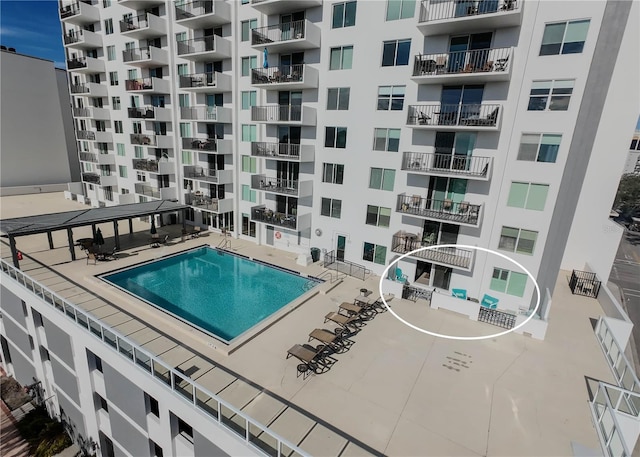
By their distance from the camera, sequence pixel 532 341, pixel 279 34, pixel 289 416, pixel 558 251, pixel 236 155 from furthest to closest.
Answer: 1. pixel 236 155
2. pixel 279 34
3. pixel 558 251
4. pixel 532 341
5. pixel 289 416

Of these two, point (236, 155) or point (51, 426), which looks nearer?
point (51, 426)

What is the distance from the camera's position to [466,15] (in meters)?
14.7

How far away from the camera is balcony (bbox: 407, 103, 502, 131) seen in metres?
15.2

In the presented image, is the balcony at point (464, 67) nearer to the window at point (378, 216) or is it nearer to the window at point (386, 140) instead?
the window at point (386, 140)

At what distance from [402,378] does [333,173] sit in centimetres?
1384

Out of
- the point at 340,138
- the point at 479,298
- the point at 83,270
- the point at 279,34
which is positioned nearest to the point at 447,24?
the point at 340,138

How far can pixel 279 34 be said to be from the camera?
21.6 m

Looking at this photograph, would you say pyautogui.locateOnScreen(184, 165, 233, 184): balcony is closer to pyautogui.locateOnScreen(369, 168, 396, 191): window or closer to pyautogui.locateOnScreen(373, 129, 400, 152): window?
pyautogui.locateOnScreen(369, 168, 396, 191): window

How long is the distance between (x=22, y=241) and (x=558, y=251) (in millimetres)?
36833

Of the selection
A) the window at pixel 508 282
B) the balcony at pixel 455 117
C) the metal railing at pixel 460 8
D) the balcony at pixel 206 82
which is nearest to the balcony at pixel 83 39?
the balcony at pixel 206 82

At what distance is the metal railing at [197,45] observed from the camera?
23.7 m

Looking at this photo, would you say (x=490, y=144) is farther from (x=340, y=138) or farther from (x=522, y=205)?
(x=340, y=138)

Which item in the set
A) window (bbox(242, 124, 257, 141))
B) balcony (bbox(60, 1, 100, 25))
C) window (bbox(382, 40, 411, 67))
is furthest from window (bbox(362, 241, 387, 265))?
balcony (bbox(60, 1, 100, 25))

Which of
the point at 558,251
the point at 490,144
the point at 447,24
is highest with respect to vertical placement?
the point at 447,24
